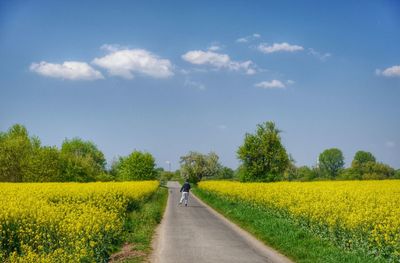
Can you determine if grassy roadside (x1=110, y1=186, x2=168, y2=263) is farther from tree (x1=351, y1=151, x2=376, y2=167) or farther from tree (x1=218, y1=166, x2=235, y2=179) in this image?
tree (x1=351, y1=151, x2=376, y2=167)

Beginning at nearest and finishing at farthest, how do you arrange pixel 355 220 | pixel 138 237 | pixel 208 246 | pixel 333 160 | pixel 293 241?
pixel 355 220, pixel 208 246, pixel 293 241, pixel 138 237, pixel 333 160

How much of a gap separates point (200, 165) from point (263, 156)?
51842 millimetres

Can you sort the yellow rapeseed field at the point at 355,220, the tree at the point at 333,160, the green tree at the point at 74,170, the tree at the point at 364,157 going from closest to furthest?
1. the yellow rapeseed field at the point at 355,220
2. the green tree at the point at 74,170
3. the tree at the point at 364,157
4. the tree at the point at 333,160

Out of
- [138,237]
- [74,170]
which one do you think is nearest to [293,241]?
[138,237]

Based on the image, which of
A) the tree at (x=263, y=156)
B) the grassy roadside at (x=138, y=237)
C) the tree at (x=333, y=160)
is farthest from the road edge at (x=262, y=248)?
the tree at (x=333, y=160)

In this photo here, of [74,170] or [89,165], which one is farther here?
[89,165]

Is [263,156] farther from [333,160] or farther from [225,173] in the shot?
[333,160]

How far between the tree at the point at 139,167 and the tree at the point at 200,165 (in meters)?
33.7

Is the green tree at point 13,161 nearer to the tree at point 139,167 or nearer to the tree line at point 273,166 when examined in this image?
the tree at point 139,167

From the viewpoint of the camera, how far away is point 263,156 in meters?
69.1

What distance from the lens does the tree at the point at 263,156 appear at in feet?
226

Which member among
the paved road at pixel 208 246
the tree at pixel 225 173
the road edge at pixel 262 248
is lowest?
the road edge at pixel 262 248

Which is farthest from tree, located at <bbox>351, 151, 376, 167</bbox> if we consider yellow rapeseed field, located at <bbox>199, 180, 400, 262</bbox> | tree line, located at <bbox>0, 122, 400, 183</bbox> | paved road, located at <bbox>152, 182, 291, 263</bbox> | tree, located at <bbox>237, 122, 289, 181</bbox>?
paved road, located at <bbox>152, 182, 291, 263</bbox>

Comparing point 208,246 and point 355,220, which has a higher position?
point 355,220
